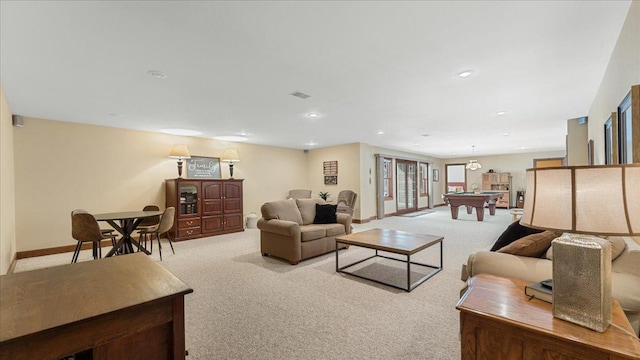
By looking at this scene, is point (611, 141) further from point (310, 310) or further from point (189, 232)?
point (189, 232)

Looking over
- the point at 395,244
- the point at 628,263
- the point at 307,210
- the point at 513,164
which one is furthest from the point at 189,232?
the point at 513,164

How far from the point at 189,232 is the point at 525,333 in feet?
19.3

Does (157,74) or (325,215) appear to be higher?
(157,74)

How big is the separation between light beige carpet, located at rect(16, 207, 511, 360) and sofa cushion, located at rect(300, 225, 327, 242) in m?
0.34

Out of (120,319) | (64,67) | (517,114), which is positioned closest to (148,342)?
(120,319)

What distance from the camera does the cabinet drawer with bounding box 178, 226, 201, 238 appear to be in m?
5.65

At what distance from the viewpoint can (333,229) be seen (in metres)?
4.38

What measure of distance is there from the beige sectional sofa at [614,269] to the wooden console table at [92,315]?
1.78 m

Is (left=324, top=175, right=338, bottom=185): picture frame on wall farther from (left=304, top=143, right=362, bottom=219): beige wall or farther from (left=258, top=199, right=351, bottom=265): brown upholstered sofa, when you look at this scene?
(left=258, top=199, right=351, bottom=265): brown upholstered sofa

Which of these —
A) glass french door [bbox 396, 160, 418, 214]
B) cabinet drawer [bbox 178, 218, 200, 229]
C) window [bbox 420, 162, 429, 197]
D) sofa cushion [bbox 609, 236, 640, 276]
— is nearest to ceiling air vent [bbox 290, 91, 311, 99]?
sofa cushion [bbox 609, 236, 640, 276]

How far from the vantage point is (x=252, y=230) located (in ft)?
22.4

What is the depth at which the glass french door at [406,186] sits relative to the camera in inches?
374

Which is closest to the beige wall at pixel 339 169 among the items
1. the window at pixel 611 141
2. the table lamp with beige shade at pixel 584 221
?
the window at pixel 611 141

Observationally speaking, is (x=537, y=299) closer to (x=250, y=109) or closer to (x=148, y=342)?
(x=148, y=342)
